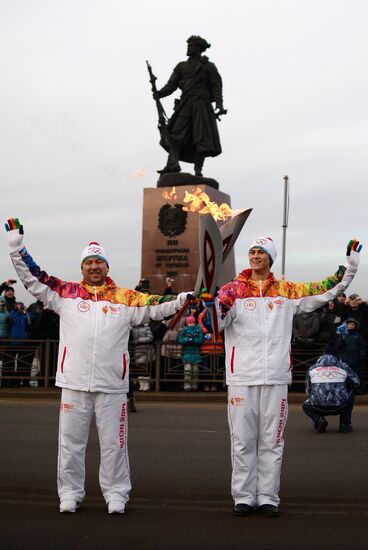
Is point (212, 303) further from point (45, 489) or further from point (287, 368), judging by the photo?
point (45, 489)

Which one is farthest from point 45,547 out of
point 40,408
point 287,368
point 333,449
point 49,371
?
point 49,371

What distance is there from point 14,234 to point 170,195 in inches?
522

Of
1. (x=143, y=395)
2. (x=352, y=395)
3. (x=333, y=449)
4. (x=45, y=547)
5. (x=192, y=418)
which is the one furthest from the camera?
(x=143, y=395)

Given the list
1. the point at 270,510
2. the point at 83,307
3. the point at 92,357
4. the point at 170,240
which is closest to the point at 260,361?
the point at 270,510

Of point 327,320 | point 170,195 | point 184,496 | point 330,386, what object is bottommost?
point 184,496

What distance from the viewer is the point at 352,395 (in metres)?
10.6

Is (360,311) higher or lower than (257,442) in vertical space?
higher

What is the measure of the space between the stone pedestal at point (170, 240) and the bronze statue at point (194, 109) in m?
1.01

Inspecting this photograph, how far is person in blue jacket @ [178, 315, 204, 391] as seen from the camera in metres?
15.0

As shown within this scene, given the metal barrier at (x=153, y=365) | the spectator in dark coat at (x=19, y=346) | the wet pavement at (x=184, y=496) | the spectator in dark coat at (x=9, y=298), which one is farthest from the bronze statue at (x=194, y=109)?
the wet pavement at (x=184, y=496)

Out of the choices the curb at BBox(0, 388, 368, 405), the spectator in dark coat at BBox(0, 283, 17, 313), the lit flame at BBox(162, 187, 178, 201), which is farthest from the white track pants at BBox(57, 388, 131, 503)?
the lit flame at BBox(162, 187, 178, 201)

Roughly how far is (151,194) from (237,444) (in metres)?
13.7

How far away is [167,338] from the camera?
15898 mm

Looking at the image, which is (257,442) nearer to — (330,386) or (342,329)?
(330,386)
